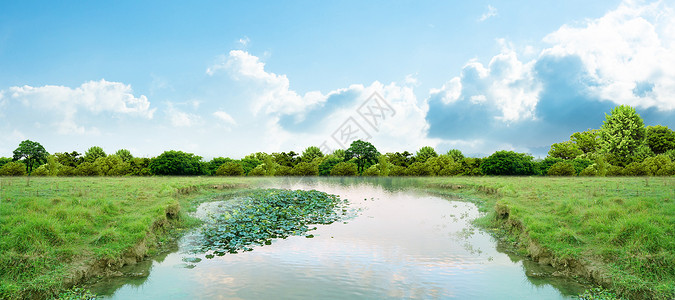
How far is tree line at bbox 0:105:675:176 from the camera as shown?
131 ft

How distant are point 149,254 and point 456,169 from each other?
182 feet

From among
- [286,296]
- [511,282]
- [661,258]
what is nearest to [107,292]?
[286,296]

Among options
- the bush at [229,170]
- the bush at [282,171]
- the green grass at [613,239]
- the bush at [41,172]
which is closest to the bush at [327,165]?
the bush at [282,171]

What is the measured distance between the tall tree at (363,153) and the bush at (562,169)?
35172 mm

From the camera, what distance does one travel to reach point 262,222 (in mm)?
16359

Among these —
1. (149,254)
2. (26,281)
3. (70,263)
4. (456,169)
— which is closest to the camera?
(26,281)

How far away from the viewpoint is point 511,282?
9117 mm

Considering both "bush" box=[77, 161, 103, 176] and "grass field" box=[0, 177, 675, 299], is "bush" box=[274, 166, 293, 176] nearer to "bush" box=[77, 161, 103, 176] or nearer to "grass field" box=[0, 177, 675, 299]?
"bush" box=[77, 161, 103, 176]

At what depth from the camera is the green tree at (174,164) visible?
52938mm

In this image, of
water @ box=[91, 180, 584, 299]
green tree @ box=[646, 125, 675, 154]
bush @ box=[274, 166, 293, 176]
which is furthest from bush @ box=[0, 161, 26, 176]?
green tree @ box=[646, 125, 675, 154]

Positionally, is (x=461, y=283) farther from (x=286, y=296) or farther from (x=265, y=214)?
(x=265, y=214)

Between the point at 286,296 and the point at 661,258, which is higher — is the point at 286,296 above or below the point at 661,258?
below

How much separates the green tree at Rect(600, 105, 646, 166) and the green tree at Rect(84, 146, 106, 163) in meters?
75.0

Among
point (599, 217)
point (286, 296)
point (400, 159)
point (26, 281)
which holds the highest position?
point (400, 159)
